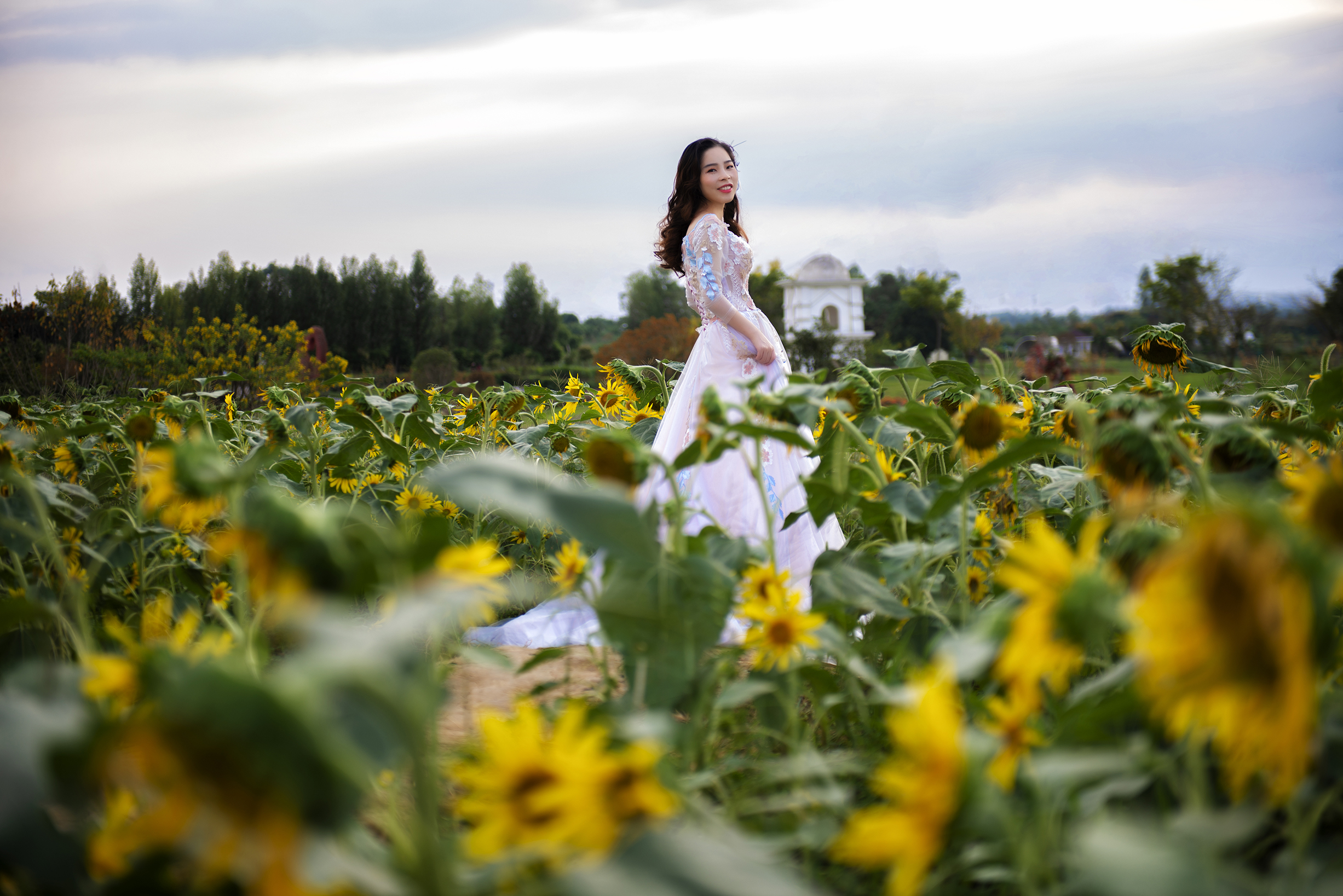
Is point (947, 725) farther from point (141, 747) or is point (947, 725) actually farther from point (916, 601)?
point (916, 601)

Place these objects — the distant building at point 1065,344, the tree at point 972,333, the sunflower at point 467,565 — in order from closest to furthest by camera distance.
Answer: the sunflower at point 467,565 → the distant building at point 1065,344 → the tree at point 972,333

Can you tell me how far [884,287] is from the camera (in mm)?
43625

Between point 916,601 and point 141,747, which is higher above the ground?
point 141,747

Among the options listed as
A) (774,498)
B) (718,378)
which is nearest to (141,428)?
(774,498)

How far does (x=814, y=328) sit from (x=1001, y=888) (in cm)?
1727

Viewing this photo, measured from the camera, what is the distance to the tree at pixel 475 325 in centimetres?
2767

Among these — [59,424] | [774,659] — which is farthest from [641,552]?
[59,424]

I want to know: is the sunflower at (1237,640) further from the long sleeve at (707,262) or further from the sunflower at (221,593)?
the long sleeve at (707,262)

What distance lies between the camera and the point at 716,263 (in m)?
3.53

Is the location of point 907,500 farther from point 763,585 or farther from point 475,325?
point 475,325

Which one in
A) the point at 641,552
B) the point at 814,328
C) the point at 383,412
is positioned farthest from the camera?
the point at 814,328

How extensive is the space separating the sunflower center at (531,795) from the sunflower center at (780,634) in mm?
496

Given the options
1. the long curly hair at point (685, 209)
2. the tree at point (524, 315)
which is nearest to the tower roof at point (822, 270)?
the tree at point (524, 315)

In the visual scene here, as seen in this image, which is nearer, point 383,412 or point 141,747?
point 141,747
